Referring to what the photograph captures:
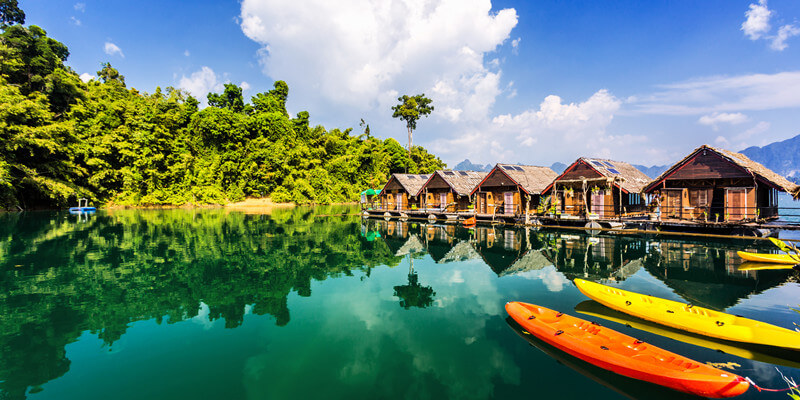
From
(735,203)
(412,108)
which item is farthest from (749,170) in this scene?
(412,108)

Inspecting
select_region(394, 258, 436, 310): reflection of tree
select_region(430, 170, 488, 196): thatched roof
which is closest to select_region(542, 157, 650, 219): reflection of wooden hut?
select_region(430, 170, 488, 196): thatched roof

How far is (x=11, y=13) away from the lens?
57750 mm

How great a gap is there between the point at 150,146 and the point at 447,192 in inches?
2192

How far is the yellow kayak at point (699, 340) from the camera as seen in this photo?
26.6 feet

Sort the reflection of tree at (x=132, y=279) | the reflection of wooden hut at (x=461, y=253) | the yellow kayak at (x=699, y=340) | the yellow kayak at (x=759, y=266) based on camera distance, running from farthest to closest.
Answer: the reflection of wooden hut at (x=461, y=253)
the yellow kayak at (x=759, y=266)
the reflection of tree at (x=132, y=279)
the yellow kayak at (x=699, y=340)

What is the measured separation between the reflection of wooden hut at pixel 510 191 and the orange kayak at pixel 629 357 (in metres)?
27.6

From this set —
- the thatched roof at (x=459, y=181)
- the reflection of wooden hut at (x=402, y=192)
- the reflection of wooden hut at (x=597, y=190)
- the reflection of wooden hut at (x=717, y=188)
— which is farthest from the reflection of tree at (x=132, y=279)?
the reflection of wooden hut at (x=717, y=188)

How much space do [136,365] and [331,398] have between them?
515 cm

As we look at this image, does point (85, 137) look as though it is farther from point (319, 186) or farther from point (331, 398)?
point (331, 398)

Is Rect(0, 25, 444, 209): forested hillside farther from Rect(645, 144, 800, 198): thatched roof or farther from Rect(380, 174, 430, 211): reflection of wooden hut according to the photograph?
Rect(645, 144, 800, 198): thatched roof

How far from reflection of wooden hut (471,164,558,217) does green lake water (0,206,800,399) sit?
13309 mm

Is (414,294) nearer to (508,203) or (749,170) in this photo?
(508,203)

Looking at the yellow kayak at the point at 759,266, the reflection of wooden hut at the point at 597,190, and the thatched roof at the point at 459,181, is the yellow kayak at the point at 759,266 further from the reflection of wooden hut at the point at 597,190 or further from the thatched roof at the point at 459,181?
the thatched roof at the point at 459,181

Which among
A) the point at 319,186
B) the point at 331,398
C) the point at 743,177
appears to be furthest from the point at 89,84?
the point at 743,177
